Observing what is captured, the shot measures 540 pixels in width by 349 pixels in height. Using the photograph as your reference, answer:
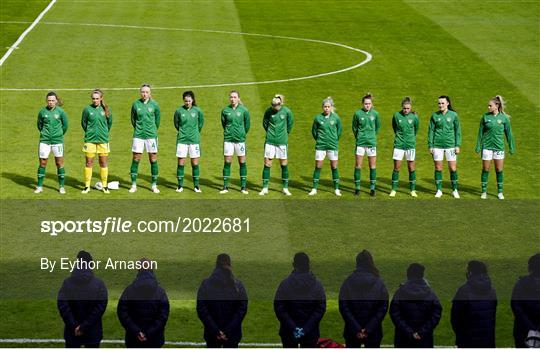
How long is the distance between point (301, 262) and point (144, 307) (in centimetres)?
233

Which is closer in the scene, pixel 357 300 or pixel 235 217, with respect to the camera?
pixel 357 300

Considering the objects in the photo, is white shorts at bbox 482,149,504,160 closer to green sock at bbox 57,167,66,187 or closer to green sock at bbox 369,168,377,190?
green sock at bbox 369,168,377,190

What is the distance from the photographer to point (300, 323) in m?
17.2

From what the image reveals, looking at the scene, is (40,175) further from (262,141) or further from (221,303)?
(221,303)

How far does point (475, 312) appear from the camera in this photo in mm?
17078

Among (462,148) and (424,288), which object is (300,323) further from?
(462,148)

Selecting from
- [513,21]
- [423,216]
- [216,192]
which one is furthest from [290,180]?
[513,21]

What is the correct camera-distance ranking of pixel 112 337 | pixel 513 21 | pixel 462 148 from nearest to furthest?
pixel 112 337 < pixel 462 148 < pixel 513 21

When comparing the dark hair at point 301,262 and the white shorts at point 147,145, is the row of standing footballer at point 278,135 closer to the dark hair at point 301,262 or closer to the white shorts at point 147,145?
the white shorts at point 147,145

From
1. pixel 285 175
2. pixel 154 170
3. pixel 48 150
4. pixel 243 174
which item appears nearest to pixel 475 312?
pixel 285 175

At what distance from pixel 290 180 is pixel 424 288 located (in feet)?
44.9

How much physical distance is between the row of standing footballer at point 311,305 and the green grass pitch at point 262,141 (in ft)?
8.90

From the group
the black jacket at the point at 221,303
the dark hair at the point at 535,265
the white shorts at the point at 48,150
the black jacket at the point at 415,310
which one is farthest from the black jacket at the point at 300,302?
the white shorts at the point at 48,150

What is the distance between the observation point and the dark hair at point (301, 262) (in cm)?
1695
